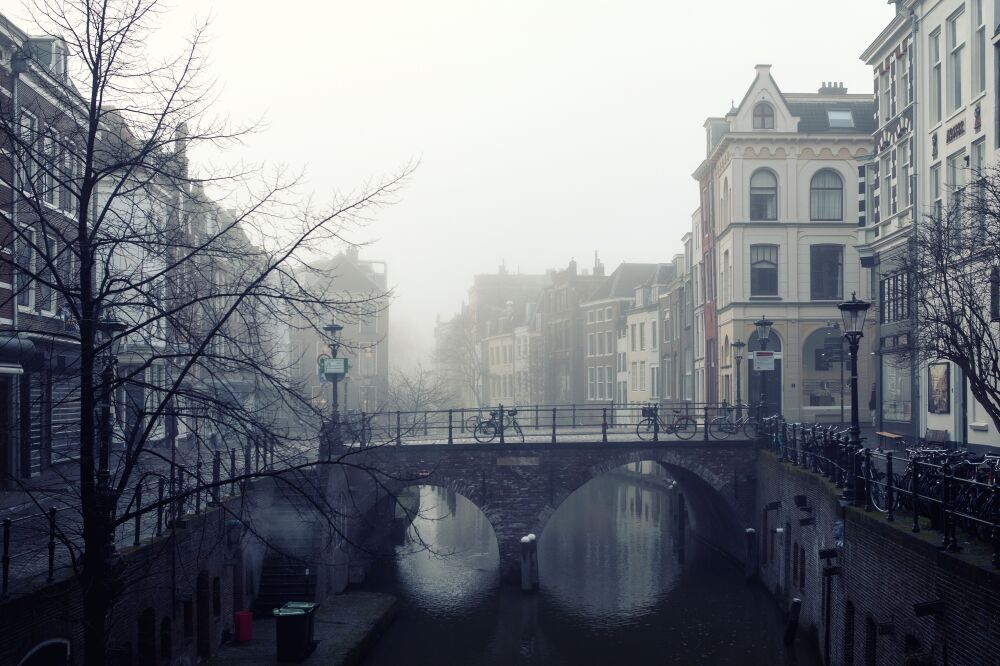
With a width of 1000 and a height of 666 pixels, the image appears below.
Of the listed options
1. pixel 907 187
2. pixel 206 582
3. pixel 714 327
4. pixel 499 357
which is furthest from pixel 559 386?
pixel 206 582

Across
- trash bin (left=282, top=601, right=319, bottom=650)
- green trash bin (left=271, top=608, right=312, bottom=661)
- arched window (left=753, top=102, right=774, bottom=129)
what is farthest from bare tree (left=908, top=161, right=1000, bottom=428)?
arched window (left=753, top=102, right=774, bottom=129)

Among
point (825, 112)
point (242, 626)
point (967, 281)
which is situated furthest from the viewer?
point (825, 112)

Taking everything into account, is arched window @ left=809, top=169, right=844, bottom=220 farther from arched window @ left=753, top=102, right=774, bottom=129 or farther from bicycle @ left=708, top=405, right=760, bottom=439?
bicycle @ left=708, top=405, right=760, bottom=439

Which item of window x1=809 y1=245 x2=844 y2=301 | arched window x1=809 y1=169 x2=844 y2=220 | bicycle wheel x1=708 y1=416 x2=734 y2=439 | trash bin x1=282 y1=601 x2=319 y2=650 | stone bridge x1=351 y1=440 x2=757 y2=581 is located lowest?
trash bin x1=282 y1=601 x2=319 y2=650

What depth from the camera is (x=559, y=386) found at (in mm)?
75438

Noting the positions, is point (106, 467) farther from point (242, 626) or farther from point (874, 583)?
point (242, 626)

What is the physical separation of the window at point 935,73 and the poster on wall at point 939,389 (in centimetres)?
661

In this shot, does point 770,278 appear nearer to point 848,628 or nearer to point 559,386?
point 848,628

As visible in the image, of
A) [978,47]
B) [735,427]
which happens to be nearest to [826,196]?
[735,427]

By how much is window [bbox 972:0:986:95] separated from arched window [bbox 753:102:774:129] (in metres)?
17.2

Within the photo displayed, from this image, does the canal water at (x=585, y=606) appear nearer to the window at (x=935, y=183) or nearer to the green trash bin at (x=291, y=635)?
the green trash bin at (x=291, y=635)

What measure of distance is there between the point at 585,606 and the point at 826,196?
2266cm

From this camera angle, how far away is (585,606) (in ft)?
86.7

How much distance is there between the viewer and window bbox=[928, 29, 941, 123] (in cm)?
2655
